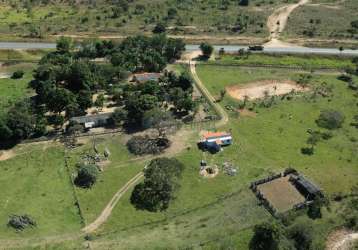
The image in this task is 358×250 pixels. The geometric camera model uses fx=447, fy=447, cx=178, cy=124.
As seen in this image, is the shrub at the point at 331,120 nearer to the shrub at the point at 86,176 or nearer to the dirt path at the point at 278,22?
the dirt path at the point at 278,22

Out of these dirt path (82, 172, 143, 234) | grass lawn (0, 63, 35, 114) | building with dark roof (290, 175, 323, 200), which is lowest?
dirt path (82, 172, 143, 234)

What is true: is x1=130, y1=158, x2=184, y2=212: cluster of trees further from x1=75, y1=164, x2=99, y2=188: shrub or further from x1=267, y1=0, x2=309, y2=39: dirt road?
x1=267, y1=0, x2=309, y2=39: dirt road

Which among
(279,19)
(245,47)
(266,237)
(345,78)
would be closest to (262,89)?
(345,78)

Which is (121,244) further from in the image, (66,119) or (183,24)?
(183,24)

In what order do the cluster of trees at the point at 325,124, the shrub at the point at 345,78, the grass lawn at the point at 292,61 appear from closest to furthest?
the cluster of trees at the point at 325,124 < the shrub at the point at 345,78 < the grass lawn at the point at 292,61

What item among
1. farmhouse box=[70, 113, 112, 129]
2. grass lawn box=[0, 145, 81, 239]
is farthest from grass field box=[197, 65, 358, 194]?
grass lawn box=[0, 145, 81, 239]

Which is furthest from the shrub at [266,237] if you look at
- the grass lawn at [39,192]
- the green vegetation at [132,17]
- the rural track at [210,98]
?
the green vegetation at [132,17]
